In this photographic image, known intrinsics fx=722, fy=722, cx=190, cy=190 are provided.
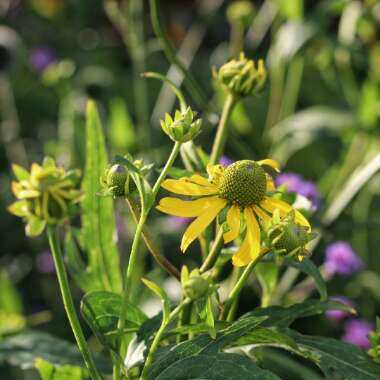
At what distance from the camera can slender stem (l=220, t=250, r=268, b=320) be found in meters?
0.50

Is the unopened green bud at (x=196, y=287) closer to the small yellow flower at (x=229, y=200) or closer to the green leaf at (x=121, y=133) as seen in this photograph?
the small yellow flower at (x=229, y=200)

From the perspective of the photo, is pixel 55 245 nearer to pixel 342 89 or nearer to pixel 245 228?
pixel 245 228

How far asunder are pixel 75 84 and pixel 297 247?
1094mm

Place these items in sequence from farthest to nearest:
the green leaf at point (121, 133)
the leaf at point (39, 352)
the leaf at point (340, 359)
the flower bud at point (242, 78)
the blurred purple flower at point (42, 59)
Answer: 1. the blurred purple flower at point (42, 59)
2. the green leaf at point (121, 133)
3. the leaf at point (39, 352)
4. the flower bud at point (242, 78)
5. the leaf at point (340, 359)

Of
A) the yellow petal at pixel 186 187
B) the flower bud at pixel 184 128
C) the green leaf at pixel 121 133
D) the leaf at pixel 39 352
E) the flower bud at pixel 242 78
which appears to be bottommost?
the leaf at pixel 39 352

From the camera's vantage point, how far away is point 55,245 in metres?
0.45

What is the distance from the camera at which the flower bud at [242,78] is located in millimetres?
638

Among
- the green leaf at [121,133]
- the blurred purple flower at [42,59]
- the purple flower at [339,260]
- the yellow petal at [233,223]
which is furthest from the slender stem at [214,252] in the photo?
the blurred purple flower at [42,59]

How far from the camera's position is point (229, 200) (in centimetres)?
53

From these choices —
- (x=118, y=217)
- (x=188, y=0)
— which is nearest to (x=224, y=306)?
(x=118, y=217)

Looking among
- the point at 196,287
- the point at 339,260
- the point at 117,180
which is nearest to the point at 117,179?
the point at 117,180

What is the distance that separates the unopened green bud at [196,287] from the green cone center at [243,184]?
90 millimetres

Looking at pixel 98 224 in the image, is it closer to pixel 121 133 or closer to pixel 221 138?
pixel 221 138

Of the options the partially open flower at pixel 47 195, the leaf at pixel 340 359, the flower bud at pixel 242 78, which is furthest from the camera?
the flower bud at pixel 242 78
